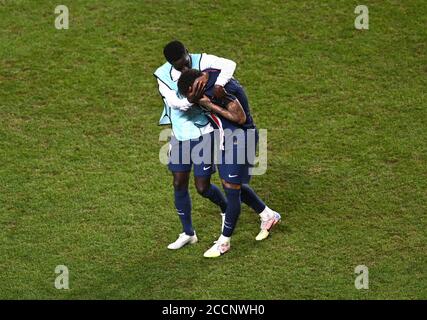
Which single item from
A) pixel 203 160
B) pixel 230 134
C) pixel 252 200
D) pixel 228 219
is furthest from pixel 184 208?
pixel 230 134

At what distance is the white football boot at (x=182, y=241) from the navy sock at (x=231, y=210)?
45 centimetres

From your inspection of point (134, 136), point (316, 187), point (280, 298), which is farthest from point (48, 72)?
point (280, 298)

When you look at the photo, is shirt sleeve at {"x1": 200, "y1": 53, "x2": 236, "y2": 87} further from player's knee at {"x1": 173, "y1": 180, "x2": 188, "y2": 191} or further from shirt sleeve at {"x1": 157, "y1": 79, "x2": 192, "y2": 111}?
player's knee at {"x1": 173, "y1": 180, "x2": 188, "y2": 191}

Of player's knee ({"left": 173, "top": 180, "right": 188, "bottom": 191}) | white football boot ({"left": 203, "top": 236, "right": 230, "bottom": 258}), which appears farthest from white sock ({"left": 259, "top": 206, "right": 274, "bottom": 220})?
player's knee ({"left": 173, "top": 180, "right": 188, "bottom": 191})

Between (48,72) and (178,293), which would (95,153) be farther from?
(178,293)

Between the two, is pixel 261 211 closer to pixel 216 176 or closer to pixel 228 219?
pixel 228 219

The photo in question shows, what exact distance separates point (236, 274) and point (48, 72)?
5.49 m

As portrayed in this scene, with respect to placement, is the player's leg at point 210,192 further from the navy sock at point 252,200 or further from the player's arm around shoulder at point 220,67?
the player's arm around shoulder at point 220,67

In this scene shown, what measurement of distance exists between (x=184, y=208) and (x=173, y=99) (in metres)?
1.38

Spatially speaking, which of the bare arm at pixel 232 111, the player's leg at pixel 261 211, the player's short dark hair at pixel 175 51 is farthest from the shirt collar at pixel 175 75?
the player's leg at pixel 261 211

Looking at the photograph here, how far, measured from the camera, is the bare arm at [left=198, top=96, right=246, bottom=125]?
36.8ft

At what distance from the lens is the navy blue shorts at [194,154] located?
37.9 feet

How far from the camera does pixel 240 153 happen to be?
1145 cm

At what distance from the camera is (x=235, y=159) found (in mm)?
11438
